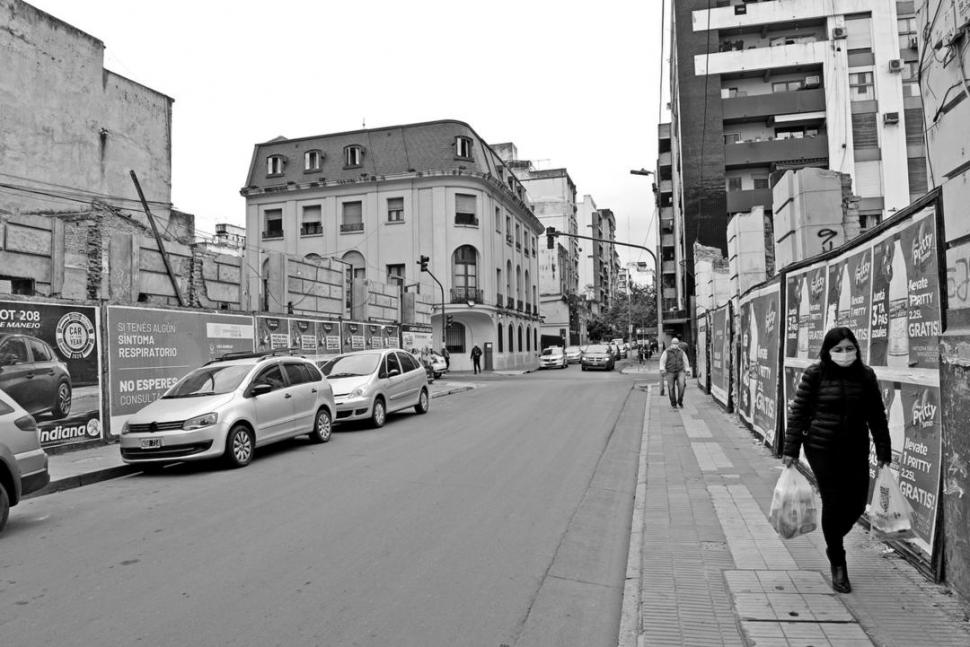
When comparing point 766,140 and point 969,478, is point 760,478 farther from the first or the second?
point 766,140

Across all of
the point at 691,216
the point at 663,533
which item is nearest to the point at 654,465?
the point at 663,533

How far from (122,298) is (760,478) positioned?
12390 millimetres

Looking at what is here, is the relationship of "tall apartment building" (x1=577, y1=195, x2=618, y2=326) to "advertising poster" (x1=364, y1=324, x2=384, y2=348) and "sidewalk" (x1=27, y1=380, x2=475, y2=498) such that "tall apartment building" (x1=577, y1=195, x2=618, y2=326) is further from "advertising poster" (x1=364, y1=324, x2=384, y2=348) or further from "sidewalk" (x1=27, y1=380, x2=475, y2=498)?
"sidewalk" (x1=27, y1=380, x2=475, y2=498)

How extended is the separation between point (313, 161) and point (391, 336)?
21603 mm

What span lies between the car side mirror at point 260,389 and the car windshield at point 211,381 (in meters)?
0.25

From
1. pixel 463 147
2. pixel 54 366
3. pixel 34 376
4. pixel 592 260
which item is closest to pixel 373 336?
pixel 54 366

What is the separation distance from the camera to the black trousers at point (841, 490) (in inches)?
165

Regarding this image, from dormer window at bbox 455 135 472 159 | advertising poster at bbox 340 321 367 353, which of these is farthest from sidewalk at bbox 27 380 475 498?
dormer window at bbox 455 135 472 159

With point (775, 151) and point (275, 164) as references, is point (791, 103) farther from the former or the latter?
point (275, 164)

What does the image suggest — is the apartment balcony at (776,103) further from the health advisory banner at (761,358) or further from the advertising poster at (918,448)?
the advertising poster at (918,448)

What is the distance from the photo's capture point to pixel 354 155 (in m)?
42.7

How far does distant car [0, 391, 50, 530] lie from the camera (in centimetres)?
617

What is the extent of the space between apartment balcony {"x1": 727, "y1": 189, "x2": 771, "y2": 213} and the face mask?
40.9 metres

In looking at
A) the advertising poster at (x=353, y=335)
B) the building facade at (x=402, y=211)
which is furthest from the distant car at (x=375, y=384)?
the building facade at (x=402, y=211)
